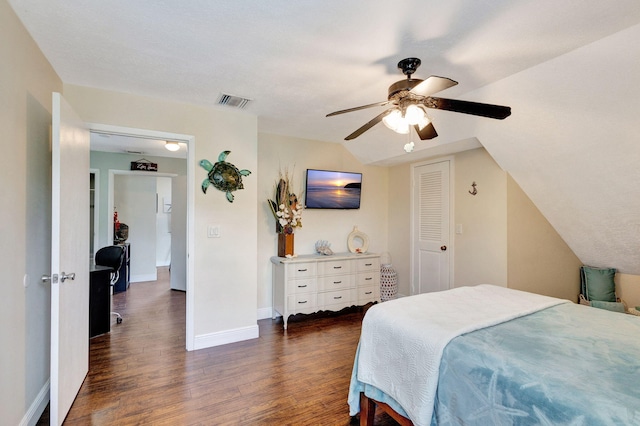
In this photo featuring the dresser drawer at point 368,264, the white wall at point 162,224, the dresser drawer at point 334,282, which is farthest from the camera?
the white wall at point 162,224

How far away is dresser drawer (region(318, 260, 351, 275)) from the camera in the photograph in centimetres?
380

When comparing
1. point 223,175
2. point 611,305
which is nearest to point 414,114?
point 223,175

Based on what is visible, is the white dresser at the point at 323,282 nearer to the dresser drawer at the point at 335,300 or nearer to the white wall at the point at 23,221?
the dresser drawer at the point at 335,300

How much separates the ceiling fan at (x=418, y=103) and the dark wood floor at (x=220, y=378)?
79.7 inches

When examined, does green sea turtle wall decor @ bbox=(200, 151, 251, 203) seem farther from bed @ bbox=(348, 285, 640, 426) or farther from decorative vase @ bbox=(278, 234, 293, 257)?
bed @ bbox=(348, 285, 640, 426)

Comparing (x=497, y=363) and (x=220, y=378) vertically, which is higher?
(x=497, y=363)

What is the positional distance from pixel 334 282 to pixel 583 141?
9.38 ft

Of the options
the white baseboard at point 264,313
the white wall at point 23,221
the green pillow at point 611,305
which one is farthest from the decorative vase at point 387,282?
the white wall at point 23,221

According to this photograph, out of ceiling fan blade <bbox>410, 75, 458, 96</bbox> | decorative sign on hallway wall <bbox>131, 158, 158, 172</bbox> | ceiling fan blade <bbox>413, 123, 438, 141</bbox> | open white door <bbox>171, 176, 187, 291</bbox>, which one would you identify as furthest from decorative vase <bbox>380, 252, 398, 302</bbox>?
decorative sign on hallway wall <bbox>131, 158, 158, 172</bbox>

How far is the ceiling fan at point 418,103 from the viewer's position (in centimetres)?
173

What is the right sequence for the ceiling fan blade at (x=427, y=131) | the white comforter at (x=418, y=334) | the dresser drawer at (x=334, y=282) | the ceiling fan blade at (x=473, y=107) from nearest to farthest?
the white comforter at (x=418, y=334), the ceiling fan blade at (x=473, y=107), the ceiling fan blade at (x=427, y=131), the dresser drawer at (x=334, y=282)

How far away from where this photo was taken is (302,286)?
12.0 feet

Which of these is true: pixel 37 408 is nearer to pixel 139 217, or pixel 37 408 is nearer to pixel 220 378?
pixel 220 378

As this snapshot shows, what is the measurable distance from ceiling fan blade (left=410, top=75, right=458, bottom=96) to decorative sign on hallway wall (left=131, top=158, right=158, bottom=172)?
16.8ft
